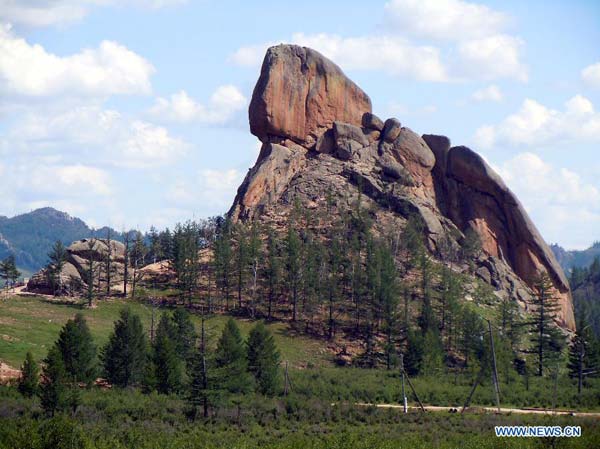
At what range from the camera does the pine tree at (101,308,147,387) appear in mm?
69806

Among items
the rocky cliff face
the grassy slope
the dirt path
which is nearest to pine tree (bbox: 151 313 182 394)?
the grassy slope

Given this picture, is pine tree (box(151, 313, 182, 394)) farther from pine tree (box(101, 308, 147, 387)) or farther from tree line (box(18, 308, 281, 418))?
pine tree (box(101, 308, 147, 387))

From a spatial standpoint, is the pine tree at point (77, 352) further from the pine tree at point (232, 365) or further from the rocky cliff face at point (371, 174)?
the rocky cliff face at point (371, 174)

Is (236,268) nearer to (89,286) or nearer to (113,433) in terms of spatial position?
(89,286)

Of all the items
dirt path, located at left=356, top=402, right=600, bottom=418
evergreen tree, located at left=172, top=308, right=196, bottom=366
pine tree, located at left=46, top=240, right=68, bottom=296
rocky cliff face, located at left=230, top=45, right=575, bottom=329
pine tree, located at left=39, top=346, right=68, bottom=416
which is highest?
rocky cliff face, located at left=230, top=45, right=575, bottom=329

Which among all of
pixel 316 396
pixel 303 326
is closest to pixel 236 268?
pixel 303 326

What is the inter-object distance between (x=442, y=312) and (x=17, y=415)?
5818 cm

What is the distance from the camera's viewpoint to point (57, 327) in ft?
283

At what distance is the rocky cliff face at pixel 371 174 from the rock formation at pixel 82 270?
65.9 feet

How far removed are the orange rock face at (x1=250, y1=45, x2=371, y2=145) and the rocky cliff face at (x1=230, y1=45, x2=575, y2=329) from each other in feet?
0.53

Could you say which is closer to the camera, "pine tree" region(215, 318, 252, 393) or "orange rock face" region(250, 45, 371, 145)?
"pine tree" region(215, 318, 252, 393)

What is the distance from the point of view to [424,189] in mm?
134000

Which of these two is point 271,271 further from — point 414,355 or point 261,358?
point 261,358

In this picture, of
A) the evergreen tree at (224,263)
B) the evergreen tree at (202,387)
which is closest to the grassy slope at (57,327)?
the evergreen tree at (224,263)
